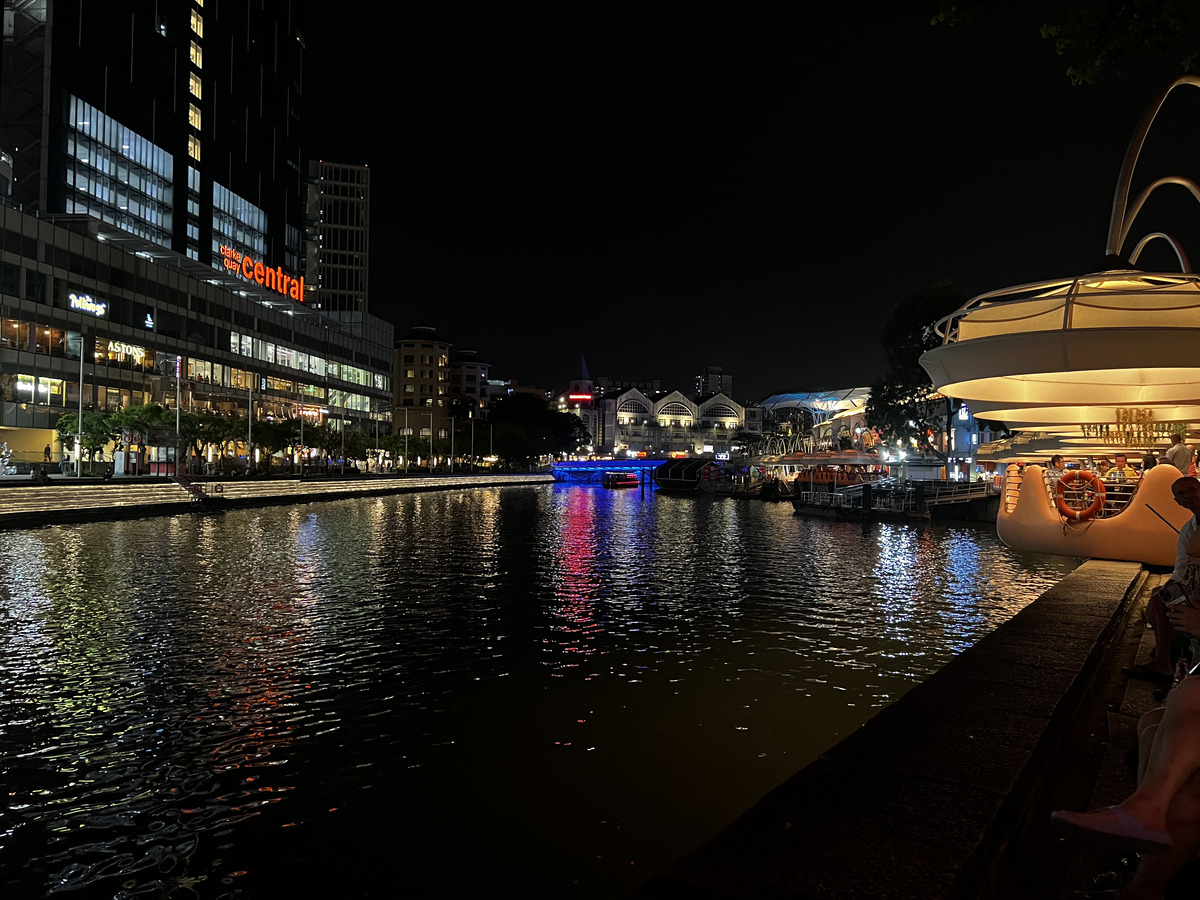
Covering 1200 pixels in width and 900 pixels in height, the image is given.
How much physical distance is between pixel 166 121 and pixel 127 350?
2948 centimetres

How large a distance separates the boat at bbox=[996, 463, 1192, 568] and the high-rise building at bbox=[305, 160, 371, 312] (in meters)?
115

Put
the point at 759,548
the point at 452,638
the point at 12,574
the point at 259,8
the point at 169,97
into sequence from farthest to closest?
the point at 259,8 < the point at 169,97 < the point at 759,548 < the point at 12,574 < the point at 452,638

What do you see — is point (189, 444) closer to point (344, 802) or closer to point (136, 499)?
point (136, 499)

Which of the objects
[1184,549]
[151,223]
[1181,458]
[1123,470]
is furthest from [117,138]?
[1184,549]

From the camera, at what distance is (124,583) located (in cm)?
1703

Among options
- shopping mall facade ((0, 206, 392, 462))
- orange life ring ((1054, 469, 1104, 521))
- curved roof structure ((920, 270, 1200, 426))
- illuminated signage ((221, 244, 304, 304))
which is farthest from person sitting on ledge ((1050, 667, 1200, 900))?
illuminated signage ((221, 244, 304, 304))

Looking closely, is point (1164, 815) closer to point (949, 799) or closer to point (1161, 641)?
point (949, 799)

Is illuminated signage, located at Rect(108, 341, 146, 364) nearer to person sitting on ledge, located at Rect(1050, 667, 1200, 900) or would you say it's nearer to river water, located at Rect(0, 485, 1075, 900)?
river water, located at Rect(0, 485, 1075, 900)

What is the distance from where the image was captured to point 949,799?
412 centimetres

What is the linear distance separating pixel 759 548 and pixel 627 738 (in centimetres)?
1980

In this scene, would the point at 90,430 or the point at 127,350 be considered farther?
the point at 127,350

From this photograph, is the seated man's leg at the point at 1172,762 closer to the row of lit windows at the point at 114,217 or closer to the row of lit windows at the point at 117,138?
the row of lit windows at the point at 114,217

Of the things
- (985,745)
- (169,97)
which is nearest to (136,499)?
(985,745)

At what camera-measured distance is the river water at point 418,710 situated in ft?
18.4
